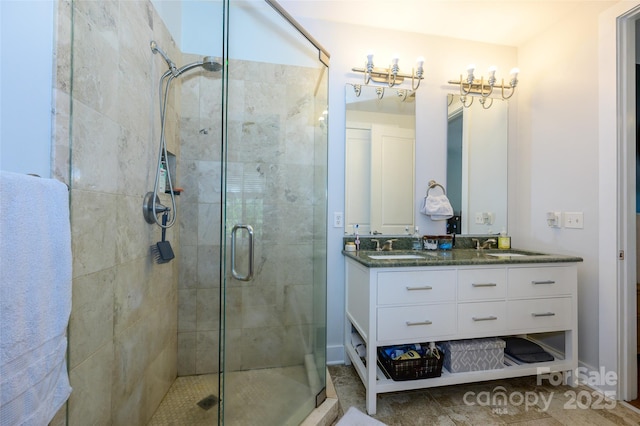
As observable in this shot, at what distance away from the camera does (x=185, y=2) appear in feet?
5.62

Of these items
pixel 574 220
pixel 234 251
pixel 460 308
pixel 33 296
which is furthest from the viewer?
pixel 574 220

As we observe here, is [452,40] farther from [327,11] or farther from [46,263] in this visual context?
[46,263]

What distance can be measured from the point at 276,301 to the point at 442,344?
Answer: 1.10 meters

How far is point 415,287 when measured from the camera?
60.9 inches

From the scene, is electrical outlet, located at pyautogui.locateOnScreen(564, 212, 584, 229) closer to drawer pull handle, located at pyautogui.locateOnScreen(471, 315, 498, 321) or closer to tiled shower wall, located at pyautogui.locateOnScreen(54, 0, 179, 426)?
drawer pull handle, located at pyautogui.locateOnScreen(471, 315, 498, 321)

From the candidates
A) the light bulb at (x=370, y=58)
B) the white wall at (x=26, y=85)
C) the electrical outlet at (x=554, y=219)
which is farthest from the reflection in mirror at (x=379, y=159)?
the white wall at (x=26, y=85)

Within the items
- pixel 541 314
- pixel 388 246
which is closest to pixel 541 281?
pixel 541 314

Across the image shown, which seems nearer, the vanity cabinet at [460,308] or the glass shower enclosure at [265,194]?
the vanity cabinet at [460,308]

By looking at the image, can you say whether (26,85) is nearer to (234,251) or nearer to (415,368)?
(234,251)

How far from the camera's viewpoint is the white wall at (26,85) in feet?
2.44

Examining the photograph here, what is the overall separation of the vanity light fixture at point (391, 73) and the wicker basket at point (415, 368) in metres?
1.97

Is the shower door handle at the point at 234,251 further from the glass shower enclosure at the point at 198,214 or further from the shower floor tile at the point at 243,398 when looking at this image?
the shower floor tile at the point at 243,398

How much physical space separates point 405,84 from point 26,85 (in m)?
2.21

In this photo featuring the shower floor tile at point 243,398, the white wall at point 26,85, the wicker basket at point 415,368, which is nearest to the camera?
the white wall at point 26,85
